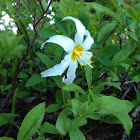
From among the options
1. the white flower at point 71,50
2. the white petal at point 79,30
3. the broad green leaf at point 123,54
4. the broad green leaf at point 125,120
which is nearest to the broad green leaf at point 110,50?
the broad green leaf at point 123,54

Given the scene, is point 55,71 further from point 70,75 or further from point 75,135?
point 75,135

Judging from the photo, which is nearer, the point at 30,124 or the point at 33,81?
the point at 30,124

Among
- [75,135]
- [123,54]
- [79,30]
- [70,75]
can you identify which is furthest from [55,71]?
[123,54]

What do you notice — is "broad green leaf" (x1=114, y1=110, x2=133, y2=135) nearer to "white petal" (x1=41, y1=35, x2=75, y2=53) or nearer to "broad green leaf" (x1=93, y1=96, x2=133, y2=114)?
"broad green leaf" (x1=93, y1=96, x2=133, y2=114)

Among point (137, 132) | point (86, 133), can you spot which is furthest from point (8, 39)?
A: point (137, 132)

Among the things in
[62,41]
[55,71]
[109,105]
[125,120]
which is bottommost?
[125,120]

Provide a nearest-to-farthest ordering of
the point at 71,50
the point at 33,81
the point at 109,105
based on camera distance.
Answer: the point at 109,105 → the point at 71,50 → the point at 33,81
